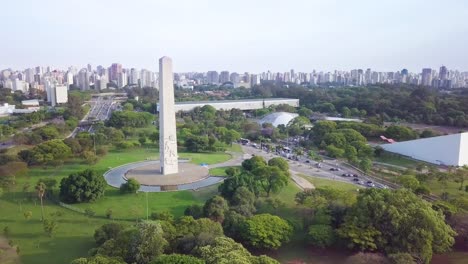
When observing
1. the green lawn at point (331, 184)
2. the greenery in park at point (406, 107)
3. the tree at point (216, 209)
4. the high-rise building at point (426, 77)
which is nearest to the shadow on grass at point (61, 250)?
the tree at point (216, 209)

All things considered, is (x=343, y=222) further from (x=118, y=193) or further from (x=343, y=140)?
(x=343, y=140)

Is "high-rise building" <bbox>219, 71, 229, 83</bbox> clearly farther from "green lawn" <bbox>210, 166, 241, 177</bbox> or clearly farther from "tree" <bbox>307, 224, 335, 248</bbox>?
"tree" <bbox>307, 224, 335, 248</bbox>

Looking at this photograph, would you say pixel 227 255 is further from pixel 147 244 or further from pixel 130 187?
pixel 130 187

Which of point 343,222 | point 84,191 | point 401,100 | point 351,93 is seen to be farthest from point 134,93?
point 343,222

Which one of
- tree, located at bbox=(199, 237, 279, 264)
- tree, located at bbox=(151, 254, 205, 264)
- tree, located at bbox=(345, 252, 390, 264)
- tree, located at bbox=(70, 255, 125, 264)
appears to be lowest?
tree, located at bbox=(345, 252, 390, 264)

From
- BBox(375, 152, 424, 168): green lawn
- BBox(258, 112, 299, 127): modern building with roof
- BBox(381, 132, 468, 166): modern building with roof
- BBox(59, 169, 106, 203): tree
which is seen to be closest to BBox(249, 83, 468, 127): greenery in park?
BBox(258, 112, 299, 127): modern building with roof

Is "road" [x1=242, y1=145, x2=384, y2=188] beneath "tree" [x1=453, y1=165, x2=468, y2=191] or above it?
beneath

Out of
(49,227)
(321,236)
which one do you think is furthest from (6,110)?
(321,236)
